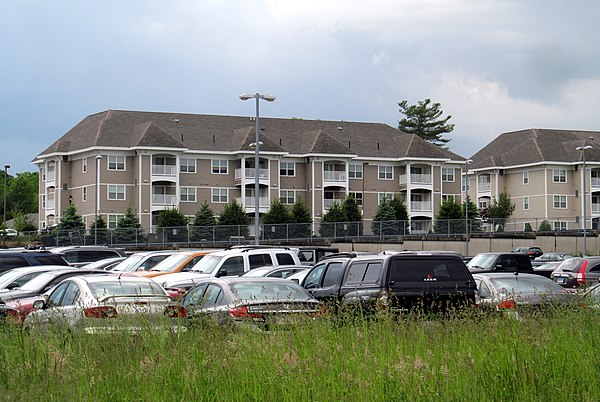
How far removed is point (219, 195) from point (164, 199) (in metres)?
5.49

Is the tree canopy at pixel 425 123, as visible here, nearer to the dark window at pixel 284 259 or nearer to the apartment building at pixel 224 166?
the apartment building at pixel 224 166

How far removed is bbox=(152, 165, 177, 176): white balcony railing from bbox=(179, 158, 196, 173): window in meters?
1.30

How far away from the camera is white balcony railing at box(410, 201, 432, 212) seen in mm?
94750

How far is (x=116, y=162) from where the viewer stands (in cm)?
8525

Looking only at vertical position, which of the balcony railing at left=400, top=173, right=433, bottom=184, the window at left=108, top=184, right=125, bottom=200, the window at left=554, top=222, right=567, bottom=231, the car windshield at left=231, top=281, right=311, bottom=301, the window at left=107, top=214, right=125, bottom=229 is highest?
the balcony railing at left=400, top=173, right=433, bottom=184

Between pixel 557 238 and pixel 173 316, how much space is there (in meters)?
62.0

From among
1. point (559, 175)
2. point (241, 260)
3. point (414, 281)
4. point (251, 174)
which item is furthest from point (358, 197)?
point (414, 281)

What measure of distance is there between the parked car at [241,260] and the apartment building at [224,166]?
167 feet

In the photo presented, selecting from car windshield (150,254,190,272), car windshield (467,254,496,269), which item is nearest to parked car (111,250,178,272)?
car windshield (150,254,190,272)

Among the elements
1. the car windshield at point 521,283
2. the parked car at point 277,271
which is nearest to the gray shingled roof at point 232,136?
the parked car at point 277,271

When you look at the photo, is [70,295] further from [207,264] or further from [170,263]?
[170,263]

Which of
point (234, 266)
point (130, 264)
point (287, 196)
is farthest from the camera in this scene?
point (287, 196)

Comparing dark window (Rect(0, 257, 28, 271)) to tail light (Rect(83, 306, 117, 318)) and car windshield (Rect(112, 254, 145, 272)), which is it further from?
tail light (Rect(83, 306, 117, 318))

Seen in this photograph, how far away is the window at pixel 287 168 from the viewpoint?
9044 centimetres
